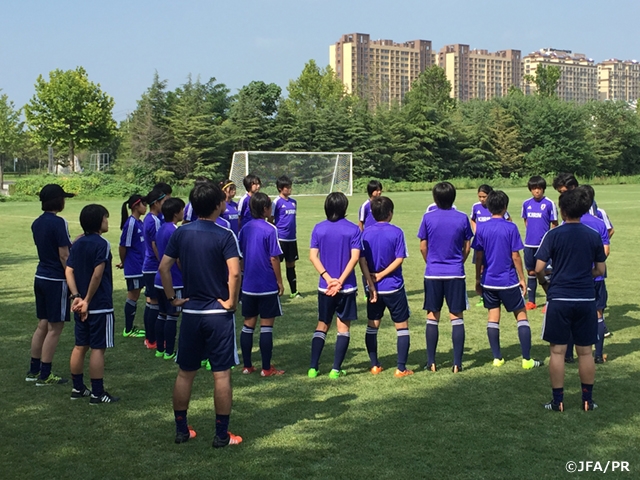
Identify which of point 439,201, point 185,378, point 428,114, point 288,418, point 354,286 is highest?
point 428,114

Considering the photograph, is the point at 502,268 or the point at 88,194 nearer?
the point at 502,268

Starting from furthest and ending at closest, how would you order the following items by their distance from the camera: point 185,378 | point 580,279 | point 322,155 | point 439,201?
point 322,155 → point 439,201 → point 580,279 → point 185,378

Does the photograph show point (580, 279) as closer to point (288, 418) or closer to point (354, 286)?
point (354, 286)

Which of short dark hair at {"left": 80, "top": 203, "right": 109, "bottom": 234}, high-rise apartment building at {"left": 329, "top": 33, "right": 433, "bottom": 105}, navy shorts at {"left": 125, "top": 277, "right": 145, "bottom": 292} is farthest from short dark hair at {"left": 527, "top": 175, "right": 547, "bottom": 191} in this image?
high-rise apartment building at {"left": 329, "top": 33, "right": 433, "bottom": 105}

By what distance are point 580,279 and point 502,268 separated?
149cm

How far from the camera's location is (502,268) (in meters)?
7.16

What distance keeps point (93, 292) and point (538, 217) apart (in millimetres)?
6779

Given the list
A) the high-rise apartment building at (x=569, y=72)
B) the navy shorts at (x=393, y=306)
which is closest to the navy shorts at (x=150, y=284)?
the navy shorts at (x=393, y=306)

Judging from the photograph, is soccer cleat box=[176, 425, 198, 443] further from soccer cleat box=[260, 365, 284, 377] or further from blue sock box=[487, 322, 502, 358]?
blue sock box=[487, 322, 502, 358]

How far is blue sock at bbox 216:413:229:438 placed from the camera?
511 centimetres

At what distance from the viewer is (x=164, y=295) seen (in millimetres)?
7703

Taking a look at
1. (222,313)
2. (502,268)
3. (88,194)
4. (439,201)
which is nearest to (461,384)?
(502,268)

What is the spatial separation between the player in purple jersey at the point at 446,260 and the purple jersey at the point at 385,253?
303 millimetres

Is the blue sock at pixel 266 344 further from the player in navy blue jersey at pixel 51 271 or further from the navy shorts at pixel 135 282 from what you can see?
the navy shorts at pixel 135 282
